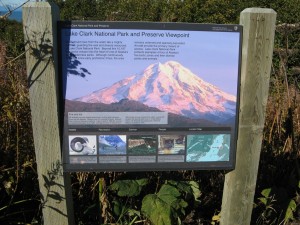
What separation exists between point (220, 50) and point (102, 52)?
26.0 inches

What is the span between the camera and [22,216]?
3.12 meters

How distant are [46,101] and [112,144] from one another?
0.43 meters

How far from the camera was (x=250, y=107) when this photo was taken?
252cm

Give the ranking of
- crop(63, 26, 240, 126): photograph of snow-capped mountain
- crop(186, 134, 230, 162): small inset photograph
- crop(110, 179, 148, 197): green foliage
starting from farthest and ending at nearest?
1. crop(110, 179, 148, 197): green foliage
2. crop(186, 134, 230, 162): small inset photograph
3. crop(63, 26, 240, 126): photograph of snow-capped mountain

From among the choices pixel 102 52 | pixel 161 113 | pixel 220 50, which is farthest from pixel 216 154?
pixel 102 52

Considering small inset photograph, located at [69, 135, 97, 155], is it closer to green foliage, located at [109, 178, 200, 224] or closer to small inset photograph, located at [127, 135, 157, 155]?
small inset photograph, located at [127, 135, 157, 155]

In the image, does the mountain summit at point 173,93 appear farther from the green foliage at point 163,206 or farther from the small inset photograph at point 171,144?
the green foliage at point 163,206

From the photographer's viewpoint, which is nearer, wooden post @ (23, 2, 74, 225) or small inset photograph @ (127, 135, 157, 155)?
wooden post @ (23, 2, 74, 225)

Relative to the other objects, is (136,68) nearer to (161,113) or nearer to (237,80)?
(161,113)

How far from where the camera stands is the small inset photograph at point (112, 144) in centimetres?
243

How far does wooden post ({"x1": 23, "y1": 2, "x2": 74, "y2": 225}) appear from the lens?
7.41 ft

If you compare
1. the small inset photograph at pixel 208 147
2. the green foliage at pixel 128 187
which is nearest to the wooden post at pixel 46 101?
the green foliage at pixel 128 187

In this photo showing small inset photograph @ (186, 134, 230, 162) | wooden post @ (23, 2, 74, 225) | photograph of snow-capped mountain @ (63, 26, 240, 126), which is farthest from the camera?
small inset photograph @ (186, 134, 230, 162)

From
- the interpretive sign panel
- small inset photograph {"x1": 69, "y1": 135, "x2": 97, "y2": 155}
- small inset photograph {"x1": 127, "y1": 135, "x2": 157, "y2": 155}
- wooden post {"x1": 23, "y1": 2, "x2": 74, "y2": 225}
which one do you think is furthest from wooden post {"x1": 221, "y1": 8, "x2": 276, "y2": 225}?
wooden post {"x1": 23, "y1": 2, "x2": 74, "y2": 225}
